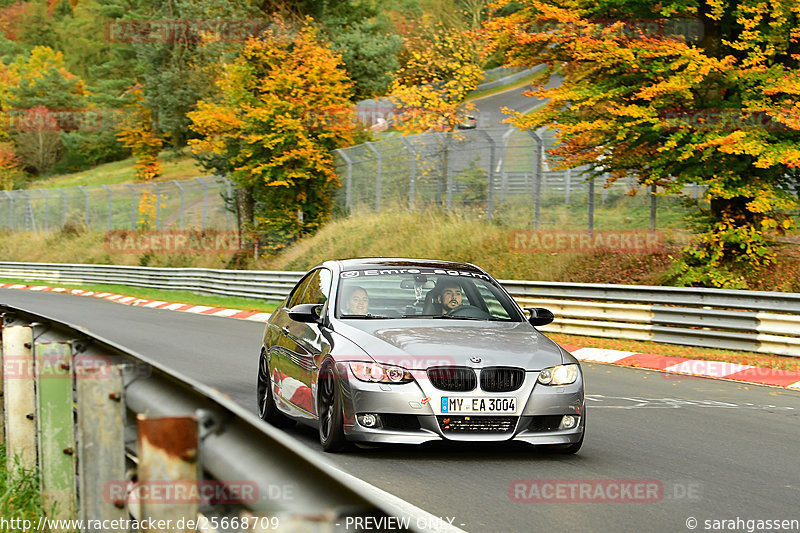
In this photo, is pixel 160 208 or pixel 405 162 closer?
pixel 405 162

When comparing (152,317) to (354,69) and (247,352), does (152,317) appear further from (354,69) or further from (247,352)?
(354,69)

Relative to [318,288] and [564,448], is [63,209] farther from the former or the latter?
[564,448]

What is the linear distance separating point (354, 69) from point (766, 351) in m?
49.2

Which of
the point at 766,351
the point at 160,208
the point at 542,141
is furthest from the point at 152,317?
the point at 160,208

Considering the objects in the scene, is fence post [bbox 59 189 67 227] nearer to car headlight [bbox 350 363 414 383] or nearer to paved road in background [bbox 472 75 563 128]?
paved road in background [bbox 472 75 563 128]

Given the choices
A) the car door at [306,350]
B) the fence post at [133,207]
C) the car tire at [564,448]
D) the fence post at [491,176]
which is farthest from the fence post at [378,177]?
the car tire at [564,448]

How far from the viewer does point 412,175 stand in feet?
106

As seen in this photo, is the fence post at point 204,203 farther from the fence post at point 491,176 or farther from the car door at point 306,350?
the car door at point 306,350

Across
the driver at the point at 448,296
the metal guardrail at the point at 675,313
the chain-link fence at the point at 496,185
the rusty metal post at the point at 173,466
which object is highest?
the chain-link fence at the point at 496,185

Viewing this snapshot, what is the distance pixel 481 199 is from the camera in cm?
2914

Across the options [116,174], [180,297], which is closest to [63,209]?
[180,297]

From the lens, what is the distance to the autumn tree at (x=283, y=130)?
36.8 meters

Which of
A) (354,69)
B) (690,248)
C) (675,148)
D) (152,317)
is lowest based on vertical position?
(152,317)

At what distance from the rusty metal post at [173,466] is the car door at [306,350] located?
5249 millimetres
